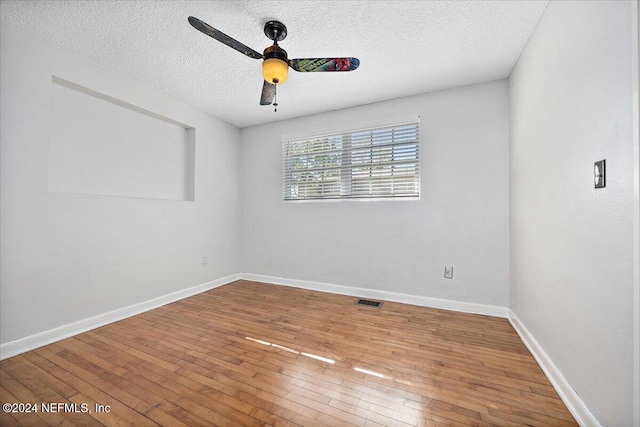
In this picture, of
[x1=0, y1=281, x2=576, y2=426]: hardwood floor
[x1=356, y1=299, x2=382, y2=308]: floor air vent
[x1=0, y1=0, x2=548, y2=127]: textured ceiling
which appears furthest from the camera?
[x1=356, y1=299, x2=382, y2=308]: floor air vent

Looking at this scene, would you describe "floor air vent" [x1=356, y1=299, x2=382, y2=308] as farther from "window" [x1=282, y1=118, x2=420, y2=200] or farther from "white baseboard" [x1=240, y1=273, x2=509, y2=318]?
"window" [x1=282, y1=118, x2=420, y2=200]

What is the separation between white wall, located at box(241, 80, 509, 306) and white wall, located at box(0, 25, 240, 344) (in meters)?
1.42

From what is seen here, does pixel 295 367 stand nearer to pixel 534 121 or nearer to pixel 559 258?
pixel 559 258

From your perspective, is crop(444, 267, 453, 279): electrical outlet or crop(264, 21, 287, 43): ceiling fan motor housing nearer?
crop(264, 21, 287, 43): ceiling fan motor housing

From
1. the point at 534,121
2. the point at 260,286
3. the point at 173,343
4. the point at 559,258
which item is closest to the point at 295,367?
the point at 173,343

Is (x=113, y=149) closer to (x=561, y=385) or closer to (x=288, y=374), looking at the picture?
(x=288, y=374)

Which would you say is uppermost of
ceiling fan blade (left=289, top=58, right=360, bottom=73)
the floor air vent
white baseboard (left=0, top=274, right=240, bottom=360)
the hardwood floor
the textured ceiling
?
the textured ceiling

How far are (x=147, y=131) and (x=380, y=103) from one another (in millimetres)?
2917

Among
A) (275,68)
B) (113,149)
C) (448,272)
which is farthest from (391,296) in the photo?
(113,149)

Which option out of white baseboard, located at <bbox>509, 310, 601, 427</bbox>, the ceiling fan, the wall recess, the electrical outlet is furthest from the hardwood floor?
the ceiling fan

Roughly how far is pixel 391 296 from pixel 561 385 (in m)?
1.71

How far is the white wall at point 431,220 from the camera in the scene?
263cm

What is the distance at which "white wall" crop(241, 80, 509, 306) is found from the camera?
263 cm

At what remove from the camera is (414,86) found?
2793 mm
